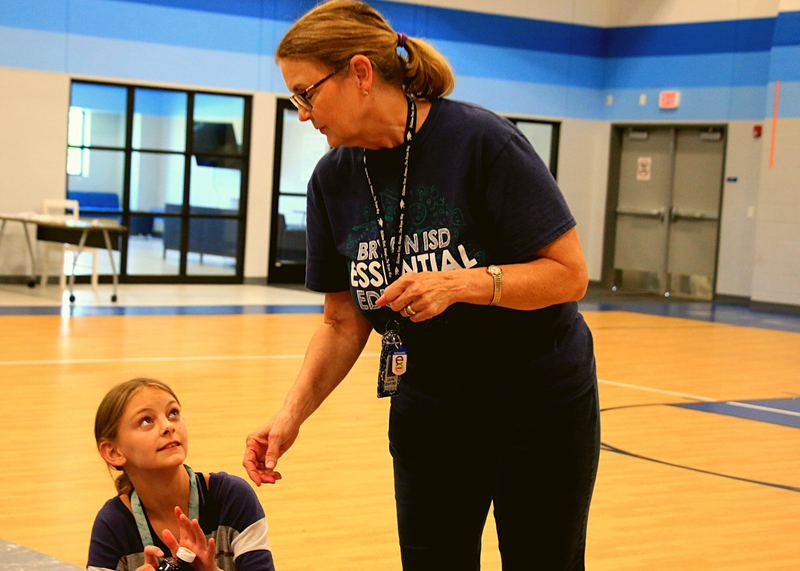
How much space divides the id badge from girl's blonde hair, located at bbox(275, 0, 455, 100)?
459mm

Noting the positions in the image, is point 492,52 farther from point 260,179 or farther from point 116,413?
point 116,413

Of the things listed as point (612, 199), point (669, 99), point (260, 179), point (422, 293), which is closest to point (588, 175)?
point (612, 199)

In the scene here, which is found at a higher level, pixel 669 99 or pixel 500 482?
pixel 669 99

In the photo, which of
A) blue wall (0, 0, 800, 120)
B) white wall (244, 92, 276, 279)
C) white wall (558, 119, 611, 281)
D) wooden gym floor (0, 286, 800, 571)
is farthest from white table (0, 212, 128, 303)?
white wall (558, 119, 611, 281)

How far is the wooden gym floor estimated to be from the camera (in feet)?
12.3

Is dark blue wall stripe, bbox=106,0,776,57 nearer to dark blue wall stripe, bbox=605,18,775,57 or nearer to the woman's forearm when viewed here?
dark blue wall stripe, bbox=605,18,775,57

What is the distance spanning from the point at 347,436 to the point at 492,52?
1053cm

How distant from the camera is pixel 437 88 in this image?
182cm

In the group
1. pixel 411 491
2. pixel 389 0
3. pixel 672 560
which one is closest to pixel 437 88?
pixel 411 491

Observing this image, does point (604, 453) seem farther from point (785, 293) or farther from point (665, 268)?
point (665, 268)

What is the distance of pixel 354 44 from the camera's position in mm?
1704

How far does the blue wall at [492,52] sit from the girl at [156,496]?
9669 millimetres

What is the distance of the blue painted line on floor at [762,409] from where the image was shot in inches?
253

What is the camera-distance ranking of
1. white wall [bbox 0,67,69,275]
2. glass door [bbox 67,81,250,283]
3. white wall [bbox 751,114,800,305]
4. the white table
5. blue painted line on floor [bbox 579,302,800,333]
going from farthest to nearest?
white wall [bbox 751,114,800,305]
glass door [bbox 67,81,250,283]
blue painted line on floor [bbox 579,302,800,333]
white wall [bbox 0,67,69,275]
the white table
